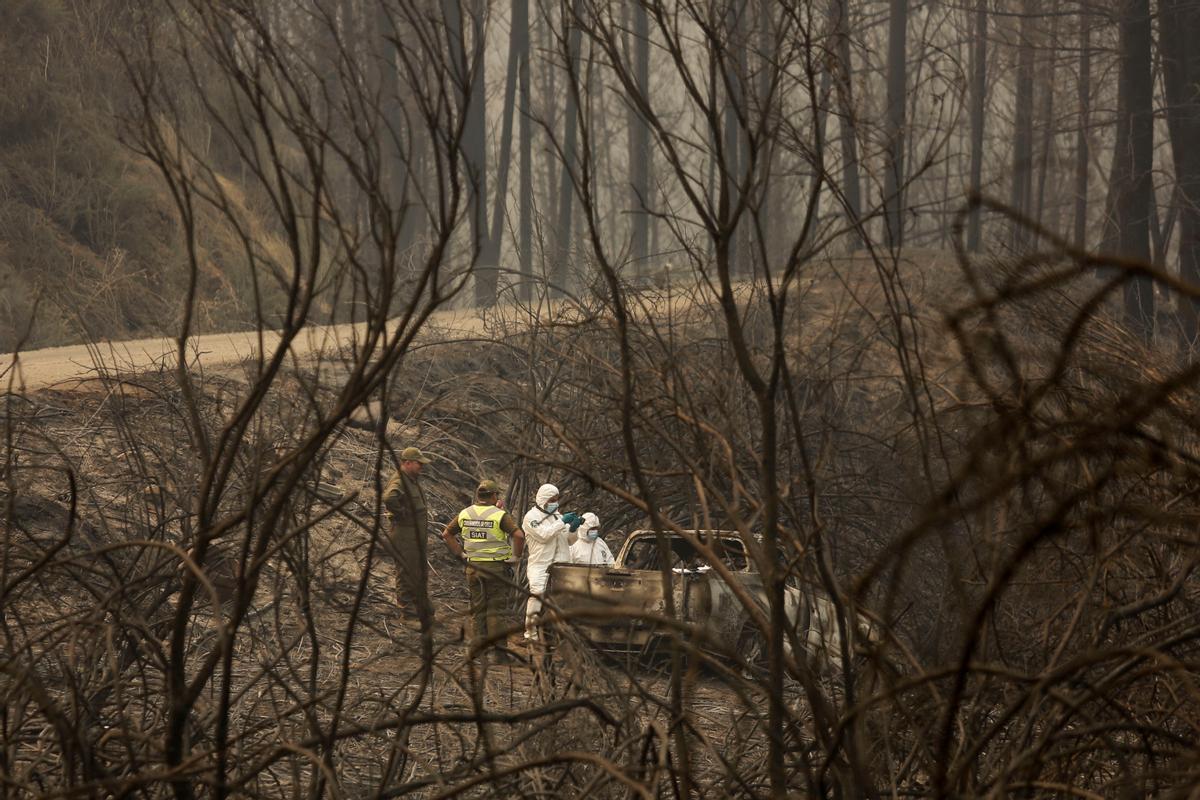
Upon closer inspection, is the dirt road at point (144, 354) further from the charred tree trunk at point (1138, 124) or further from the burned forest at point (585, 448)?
the charred tree trunk at point (1138, 124)

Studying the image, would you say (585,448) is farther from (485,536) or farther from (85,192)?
(85,192)

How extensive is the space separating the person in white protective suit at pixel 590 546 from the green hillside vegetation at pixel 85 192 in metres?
10.9

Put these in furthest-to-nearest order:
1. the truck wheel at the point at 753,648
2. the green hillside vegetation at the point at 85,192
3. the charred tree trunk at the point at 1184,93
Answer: the green hillside vegetation at the point at 85,192 < the charred tree trunk at the point at 1184,93 < the truck wheel at the point at 753,648

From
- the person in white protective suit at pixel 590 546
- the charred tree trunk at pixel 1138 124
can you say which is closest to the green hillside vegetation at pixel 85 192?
the person in white protective suit at pixel 590 546

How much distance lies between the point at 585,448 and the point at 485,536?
22.3 ft

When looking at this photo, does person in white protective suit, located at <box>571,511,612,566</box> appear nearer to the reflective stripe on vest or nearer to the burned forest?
the burned forest

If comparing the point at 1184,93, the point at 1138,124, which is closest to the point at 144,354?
the point at 1138,124

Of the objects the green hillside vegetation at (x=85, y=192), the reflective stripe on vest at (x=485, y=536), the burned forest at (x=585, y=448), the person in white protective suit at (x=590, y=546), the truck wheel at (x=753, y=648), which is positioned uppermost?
the green hillside vegetation at (x=85, y=192)

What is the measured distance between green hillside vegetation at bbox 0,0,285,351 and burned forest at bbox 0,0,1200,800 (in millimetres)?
94

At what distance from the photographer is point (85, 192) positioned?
80.7 ft

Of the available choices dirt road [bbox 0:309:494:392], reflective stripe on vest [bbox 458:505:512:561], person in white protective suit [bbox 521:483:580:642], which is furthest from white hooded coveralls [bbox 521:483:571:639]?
dirt road [bbox 0:309:494:392]

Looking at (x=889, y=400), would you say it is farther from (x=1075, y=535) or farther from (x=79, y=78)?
(x=79, y=78)

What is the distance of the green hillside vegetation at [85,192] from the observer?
75.6 feet

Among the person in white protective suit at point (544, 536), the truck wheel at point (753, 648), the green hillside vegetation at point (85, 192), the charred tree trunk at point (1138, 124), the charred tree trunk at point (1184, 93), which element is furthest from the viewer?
the green hillside vegetation at point (85, 192)
